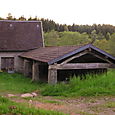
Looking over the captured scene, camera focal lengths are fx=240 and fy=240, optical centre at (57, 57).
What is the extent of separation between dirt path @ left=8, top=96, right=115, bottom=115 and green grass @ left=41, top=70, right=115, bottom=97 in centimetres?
62

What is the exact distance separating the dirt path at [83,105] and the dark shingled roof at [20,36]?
52.6ft

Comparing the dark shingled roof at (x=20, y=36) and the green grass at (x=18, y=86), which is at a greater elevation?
the dark shingled roof at (x=20, y=36)

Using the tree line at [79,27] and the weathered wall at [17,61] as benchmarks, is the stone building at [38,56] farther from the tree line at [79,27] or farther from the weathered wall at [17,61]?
the tree line at [79,27]

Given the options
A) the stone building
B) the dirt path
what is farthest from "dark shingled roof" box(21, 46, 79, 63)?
the dirt path

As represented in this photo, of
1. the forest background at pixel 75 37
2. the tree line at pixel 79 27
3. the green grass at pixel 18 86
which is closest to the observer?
the green grass at pixel 18 86

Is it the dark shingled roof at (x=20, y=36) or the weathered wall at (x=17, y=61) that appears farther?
the dark shingled roof at (x=20, y=36)

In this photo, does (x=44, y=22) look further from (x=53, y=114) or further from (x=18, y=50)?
(x=53, y=114)

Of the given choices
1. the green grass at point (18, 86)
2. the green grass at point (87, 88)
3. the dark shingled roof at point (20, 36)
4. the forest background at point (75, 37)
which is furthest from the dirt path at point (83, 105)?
the dark shingled roof at point (20, 36)

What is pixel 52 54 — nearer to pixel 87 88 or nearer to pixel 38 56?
pixel 38 56

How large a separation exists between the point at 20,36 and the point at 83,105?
19071 mm

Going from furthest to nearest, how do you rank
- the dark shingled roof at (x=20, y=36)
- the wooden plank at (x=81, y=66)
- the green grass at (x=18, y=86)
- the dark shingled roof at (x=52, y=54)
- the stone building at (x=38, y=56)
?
1. the dark shingled roof at (x=20, y=36)
2. the stone building at (x=38, y=56)
3. the dark shingled roof at (x=52, y=54)
4. the wooden plank at (x=81, y=66)
5. the green grass at (x=18, y=86)

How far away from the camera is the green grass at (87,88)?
34.1 feet

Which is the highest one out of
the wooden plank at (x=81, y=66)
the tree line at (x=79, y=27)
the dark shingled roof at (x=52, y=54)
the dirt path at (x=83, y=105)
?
the tree line at (x=79, y=27)

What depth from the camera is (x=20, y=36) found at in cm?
2652
